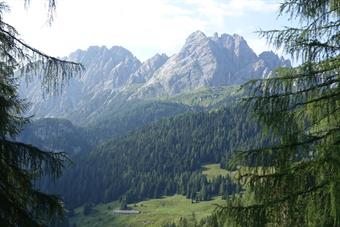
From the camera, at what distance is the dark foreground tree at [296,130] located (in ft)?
34.3

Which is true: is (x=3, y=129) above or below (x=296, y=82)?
below

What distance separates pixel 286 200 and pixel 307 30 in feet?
13.6

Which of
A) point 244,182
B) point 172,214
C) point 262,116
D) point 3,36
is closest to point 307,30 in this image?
point 262,116

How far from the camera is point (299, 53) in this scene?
36.2ft

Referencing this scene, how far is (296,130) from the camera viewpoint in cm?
1134

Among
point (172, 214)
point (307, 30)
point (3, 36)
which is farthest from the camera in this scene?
point (172, 214)

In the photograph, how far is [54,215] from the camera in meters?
11.9

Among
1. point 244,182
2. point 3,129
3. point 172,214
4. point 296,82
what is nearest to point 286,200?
point 244,182

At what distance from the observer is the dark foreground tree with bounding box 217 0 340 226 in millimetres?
10461

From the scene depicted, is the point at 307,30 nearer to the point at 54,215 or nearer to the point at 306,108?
the point at 306,108

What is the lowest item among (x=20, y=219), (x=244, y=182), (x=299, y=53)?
(x=20, y=219)

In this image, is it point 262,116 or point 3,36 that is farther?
point 262,116

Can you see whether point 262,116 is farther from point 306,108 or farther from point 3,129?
point 3,129

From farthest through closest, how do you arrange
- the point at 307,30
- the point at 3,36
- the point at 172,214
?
the point at 172,214 < the point at 307,30 < the point at 3,36
